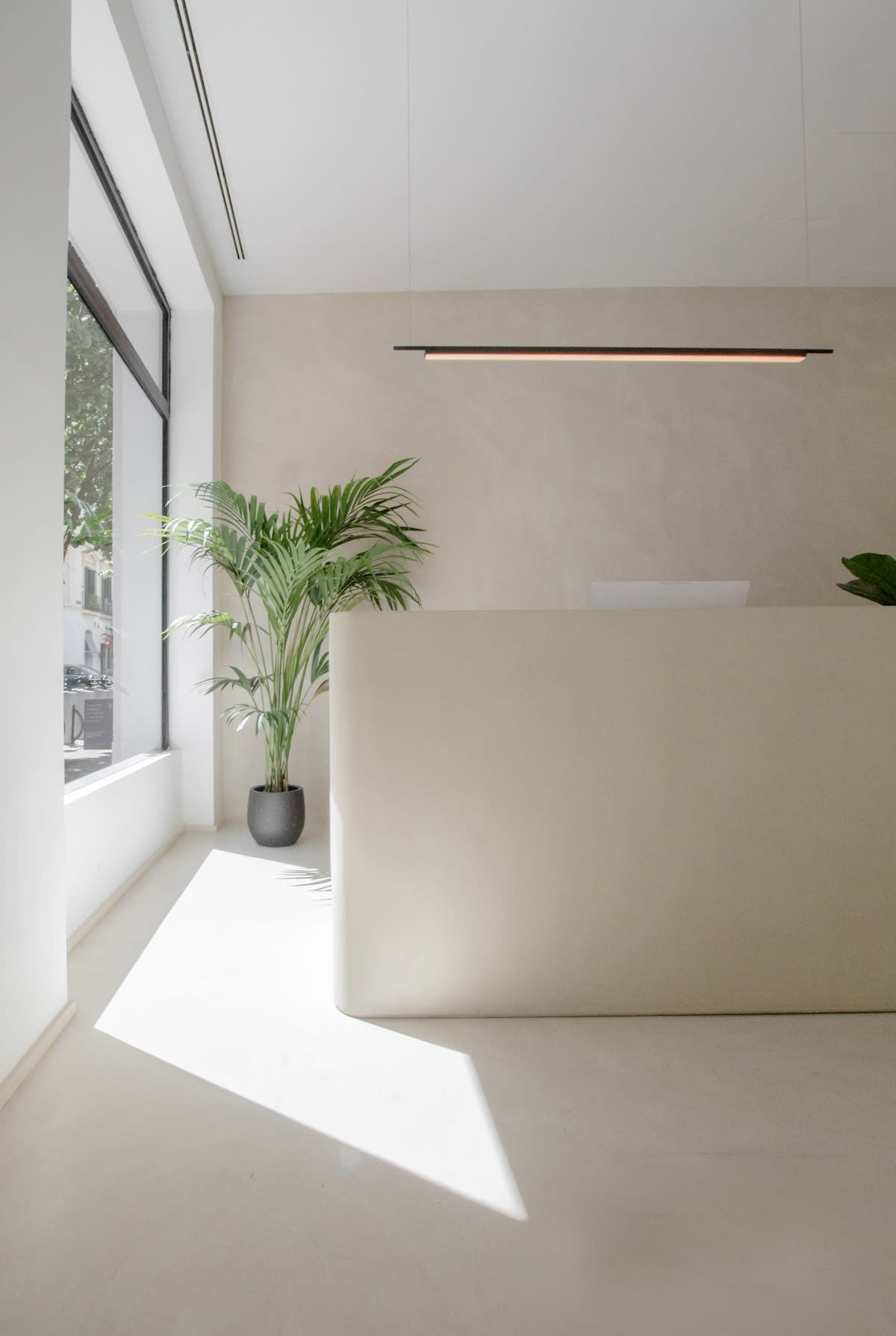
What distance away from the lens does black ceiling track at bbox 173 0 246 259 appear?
2.68 meters

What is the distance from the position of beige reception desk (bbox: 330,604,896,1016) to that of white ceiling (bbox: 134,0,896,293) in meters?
2.33

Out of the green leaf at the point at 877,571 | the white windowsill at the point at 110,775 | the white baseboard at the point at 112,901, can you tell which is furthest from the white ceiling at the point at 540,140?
the white baseboard at the point at 112,901

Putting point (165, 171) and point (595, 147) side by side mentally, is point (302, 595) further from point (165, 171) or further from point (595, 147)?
point (595, 147)

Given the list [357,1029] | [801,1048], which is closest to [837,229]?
[801,1048]

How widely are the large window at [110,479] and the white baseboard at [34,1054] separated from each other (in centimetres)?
98

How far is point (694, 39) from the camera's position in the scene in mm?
2855

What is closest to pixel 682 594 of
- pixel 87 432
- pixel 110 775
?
pixel 87 432

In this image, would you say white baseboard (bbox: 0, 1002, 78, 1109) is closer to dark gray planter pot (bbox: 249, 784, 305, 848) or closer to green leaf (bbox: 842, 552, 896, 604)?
dark gray planter pot (bbox: 249, 784, 305, 848)

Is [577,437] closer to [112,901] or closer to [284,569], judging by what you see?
[284,569]

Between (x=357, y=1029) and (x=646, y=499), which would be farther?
(x=646, y=499)

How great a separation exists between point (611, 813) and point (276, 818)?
2277 millimetres

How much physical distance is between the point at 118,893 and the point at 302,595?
152 cm

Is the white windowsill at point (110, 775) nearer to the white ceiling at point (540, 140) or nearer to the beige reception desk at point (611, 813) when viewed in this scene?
the beige reception desk at point (611, 813)

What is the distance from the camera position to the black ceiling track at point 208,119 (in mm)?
2677
